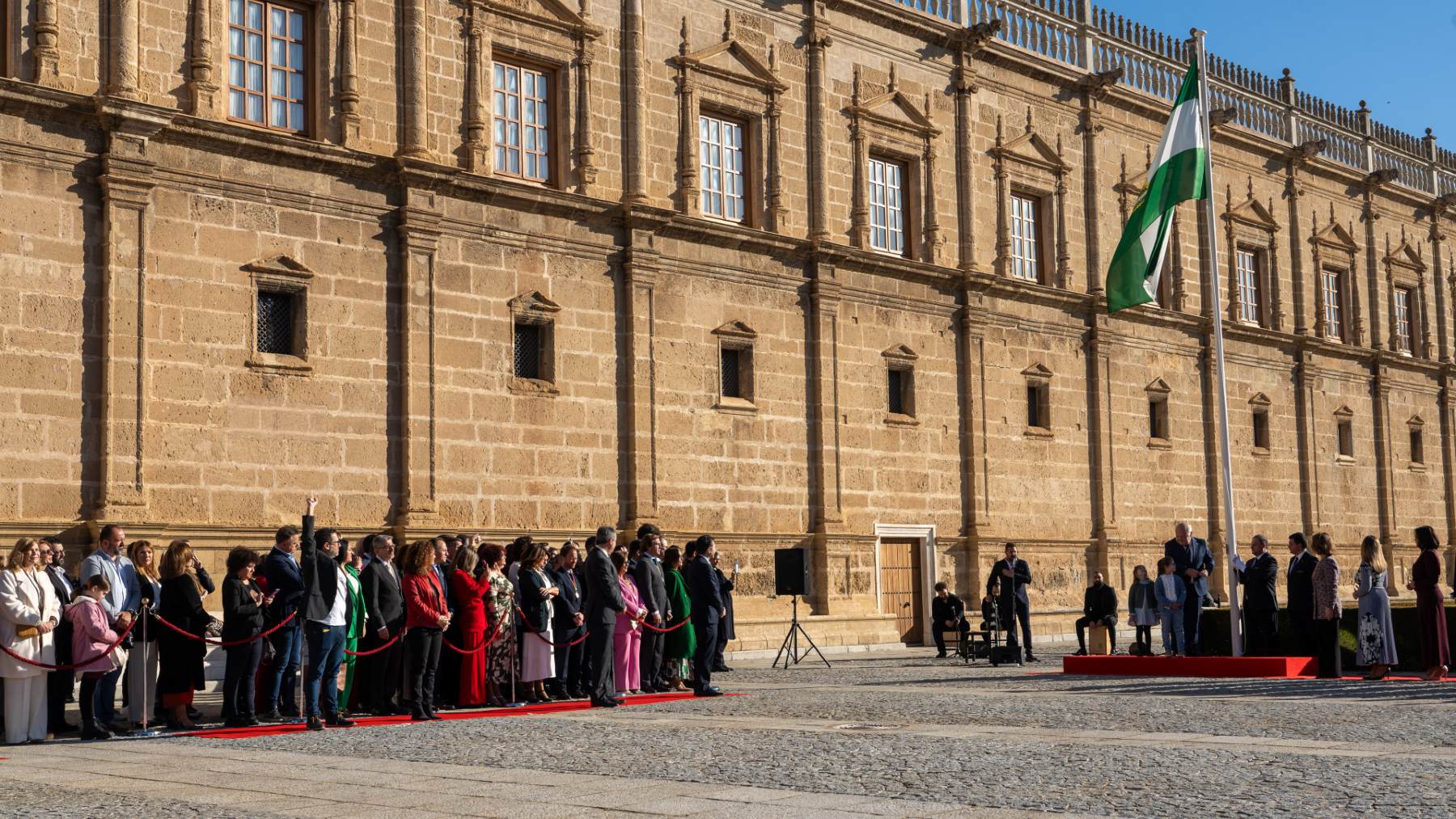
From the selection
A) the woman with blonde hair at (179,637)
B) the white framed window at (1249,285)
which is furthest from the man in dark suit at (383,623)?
the white framed window at (1249,285)

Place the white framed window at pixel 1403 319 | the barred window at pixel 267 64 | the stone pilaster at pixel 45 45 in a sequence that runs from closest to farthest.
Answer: the stone pilaster at pixel 45 45
the barred window at pixel 267 64
the white framed window at pixel 1403 319

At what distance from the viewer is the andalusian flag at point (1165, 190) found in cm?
2020

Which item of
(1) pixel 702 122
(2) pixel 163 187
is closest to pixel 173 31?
(2) pixel 163 187

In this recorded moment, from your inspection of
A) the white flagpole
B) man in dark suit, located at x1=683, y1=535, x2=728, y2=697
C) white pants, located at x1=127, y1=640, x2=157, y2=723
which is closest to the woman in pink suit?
man in dark suit, located at x1=683, y1=535, x2=728, y2=697

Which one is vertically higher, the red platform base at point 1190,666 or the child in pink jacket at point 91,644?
the child in pink jacket at point 91,644

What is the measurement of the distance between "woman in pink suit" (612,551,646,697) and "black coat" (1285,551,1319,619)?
7350 mm

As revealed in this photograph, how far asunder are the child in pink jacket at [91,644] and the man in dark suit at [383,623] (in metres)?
2.14

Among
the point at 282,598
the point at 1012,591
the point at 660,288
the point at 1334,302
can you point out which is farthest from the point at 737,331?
the point at 1334,302

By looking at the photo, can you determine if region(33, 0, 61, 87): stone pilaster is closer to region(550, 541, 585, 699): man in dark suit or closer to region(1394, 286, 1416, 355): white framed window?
region(550, 541, 585, 699): man in dark suit

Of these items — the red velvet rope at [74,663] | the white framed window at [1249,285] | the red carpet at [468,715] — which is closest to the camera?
the red velvet rope at [74,663]

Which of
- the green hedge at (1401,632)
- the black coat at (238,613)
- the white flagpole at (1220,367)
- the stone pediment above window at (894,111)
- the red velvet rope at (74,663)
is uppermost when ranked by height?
the stone pediment above window at (894,111)

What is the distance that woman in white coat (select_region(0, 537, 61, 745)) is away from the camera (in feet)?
40.8

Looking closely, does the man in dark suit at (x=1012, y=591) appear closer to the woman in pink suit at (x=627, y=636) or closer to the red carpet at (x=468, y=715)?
the red carpet at (x=468, y=715)

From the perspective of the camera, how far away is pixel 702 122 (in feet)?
81.8
